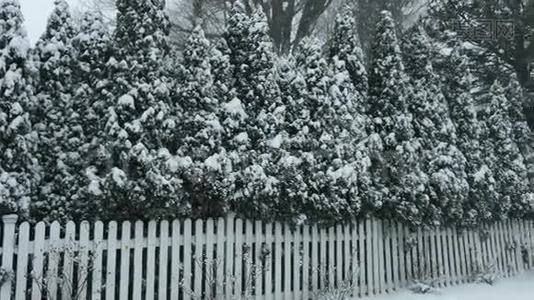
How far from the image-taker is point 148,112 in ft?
17.2

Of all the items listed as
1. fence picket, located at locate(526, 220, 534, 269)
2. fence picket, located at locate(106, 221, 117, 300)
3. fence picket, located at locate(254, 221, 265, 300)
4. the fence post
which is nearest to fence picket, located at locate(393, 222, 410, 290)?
fence picket, located at locate(254, 221, 265, 300)

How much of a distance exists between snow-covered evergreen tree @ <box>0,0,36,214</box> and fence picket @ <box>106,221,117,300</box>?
3.07 ft

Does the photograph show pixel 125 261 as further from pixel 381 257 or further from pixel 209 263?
pixel 381 257

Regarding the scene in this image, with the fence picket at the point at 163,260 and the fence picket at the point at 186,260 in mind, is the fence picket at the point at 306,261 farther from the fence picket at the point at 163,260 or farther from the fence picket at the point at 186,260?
the fence picket at the point at 163,260

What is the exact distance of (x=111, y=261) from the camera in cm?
482

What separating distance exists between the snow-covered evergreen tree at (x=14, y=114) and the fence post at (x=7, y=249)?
0.35 m

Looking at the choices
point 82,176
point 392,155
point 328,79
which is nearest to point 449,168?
point 392,155

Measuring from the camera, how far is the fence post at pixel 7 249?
171 inches

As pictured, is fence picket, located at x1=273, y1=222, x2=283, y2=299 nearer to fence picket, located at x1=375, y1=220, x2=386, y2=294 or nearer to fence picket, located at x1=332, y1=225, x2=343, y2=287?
fence picket, located at x1=332, y1=225, x2=343, y2=287

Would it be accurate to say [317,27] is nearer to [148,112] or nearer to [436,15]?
[436,15]

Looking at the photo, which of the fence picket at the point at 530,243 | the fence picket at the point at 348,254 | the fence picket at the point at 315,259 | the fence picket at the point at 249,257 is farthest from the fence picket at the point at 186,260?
the fence picket at the point at 530,243

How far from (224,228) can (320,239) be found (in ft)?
5.07

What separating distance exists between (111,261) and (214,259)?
1202 mm

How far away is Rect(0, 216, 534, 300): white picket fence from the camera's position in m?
4.53
